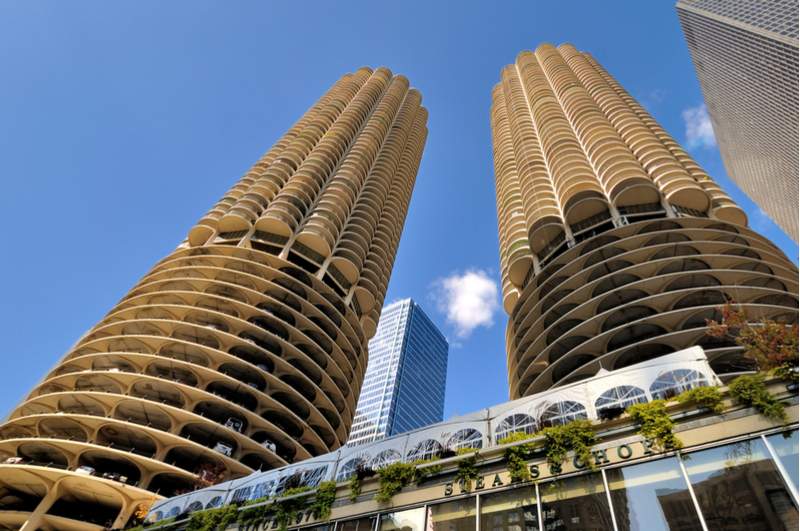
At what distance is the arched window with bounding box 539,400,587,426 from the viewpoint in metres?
23.3

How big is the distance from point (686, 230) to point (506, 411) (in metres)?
31.9

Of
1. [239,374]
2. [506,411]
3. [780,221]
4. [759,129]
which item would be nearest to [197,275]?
[239,374]

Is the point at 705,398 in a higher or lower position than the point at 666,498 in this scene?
higher

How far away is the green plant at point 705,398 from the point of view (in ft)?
56.1

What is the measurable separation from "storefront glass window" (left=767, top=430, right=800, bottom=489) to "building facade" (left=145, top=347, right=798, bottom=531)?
0.09 feet

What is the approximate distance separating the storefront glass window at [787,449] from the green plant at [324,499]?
17.0m

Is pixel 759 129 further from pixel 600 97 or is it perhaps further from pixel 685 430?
pixel 685 430

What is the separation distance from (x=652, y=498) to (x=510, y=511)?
192 inches

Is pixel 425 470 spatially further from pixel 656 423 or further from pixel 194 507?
pixel 194 507

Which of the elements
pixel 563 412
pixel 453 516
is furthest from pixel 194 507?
pixel 563 412

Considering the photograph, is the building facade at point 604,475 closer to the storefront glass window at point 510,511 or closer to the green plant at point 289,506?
the storefront glass window at point 510,511

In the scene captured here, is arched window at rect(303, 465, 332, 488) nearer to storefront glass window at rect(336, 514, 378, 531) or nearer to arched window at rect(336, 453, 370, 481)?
arched window at rect(336, 453, 370, 481)

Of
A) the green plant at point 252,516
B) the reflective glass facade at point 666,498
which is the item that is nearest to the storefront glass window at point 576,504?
the reflective glass facade at point 666,498

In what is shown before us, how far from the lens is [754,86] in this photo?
12494 cm
